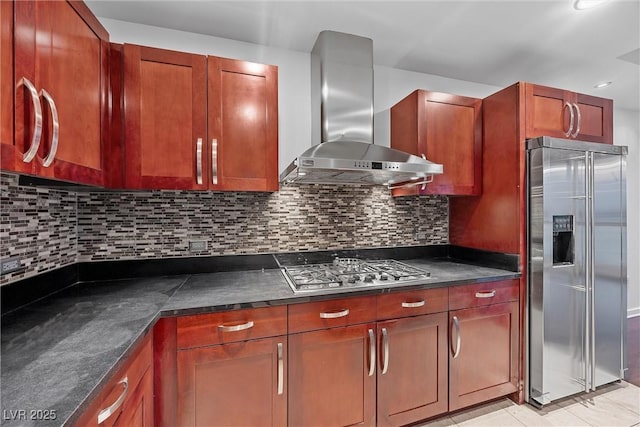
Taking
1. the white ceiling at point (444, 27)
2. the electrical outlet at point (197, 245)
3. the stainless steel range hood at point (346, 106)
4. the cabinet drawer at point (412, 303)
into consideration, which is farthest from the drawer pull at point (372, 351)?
the white ceiling at point (444, 27)

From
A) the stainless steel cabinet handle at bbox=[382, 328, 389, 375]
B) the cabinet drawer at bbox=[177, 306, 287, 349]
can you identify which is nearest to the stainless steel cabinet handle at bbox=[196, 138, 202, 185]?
the cabinet drawer at bbox=[177, 306, 287, 349]

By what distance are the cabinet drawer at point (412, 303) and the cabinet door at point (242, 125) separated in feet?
3.07

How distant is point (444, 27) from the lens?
5.84ft

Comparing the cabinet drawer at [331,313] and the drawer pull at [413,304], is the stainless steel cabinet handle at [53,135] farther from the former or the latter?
the drawer pull at [413,304]

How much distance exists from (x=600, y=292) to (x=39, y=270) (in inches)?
135

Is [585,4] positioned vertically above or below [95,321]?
above

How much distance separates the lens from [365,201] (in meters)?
2.23

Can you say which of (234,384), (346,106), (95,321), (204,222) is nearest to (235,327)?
(234,384)

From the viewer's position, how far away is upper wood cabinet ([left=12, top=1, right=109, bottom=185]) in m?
0.83

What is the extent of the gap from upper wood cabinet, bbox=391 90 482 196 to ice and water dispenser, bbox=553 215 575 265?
0.53m

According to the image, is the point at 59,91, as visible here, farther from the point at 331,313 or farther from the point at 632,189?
the point at 632,189

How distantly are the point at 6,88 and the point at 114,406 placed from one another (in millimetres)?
959

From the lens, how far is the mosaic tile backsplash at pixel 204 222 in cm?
135

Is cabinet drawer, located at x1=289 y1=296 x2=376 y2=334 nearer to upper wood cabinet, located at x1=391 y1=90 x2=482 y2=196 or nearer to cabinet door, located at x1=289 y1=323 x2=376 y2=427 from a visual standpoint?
cabinet door, located at x1=289 y1=323 x2=376 y2=427
